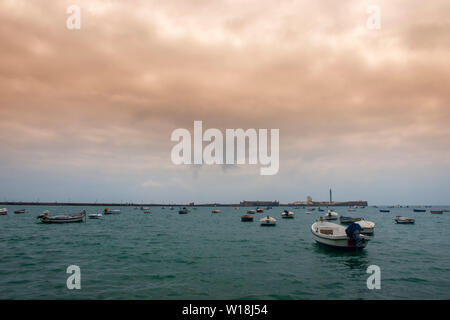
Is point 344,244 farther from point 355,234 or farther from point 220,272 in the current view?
point 220,272

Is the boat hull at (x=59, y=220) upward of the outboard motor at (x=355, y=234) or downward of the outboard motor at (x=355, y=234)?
downward

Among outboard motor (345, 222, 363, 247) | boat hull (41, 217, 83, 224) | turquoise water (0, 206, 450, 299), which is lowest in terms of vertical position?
boat hull (41, 217, 83, 224)

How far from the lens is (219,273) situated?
21.9m

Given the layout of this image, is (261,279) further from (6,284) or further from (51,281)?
(6,284)

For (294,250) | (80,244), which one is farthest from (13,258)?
(294,250)
